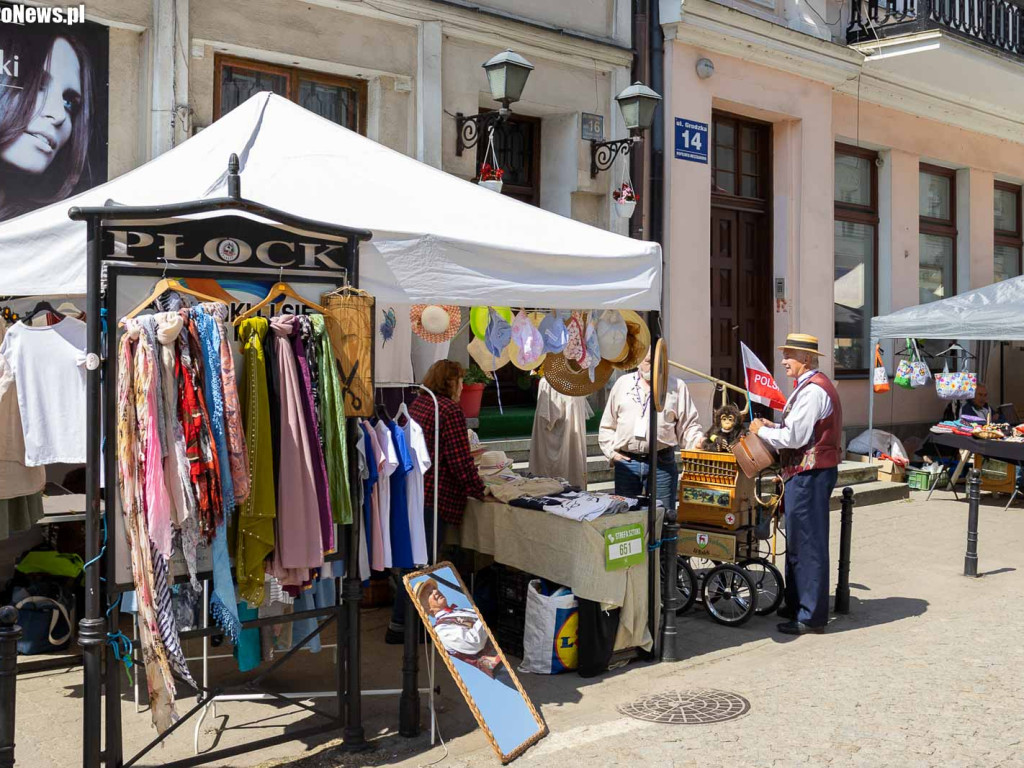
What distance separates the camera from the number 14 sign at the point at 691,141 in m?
12.0

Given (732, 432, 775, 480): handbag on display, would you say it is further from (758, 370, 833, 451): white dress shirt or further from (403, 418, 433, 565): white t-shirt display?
(403, 418, 433, 565): white t-shirt display

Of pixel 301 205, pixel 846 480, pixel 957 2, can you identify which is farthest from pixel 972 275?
pixel 301 205

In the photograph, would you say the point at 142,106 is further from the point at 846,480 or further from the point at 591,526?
the point at 846,480

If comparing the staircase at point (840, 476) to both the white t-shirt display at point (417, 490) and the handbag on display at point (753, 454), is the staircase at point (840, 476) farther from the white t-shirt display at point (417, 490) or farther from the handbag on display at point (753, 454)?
the white t-shirt display at point (417, 490)

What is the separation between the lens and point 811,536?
6648 mm

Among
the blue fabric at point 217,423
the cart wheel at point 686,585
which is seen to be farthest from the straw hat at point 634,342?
the blue fabric at point 217,423

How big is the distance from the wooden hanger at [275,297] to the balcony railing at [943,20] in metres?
11.5

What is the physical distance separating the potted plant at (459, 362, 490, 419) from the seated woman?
2.63 meters

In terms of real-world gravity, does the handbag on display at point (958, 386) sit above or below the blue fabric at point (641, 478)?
above

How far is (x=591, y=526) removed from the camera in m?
5.74

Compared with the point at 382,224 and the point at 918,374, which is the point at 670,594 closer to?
the point at 382,224

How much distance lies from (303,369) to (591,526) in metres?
2.04

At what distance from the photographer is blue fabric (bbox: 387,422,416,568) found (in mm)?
5027

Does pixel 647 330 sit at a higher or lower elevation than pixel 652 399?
higher
